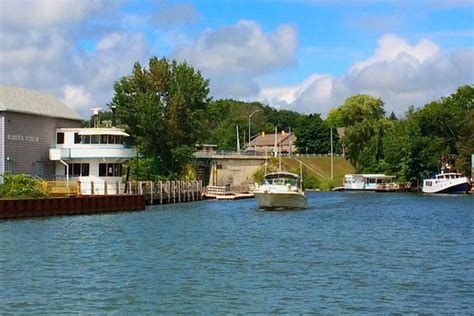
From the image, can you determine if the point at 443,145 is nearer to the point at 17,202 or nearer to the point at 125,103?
the point at 125,103

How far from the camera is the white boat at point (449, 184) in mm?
120188

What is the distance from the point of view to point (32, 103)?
76.2 m

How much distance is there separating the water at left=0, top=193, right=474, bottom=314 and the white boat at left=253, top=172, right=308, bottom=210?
10.8m

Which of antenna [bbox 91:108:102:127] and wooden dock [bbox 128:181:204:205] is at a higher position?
antenna [bbox 91:108:102:127]

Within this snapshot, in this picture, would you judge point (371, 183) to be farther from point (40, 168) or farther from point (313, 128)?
point (40, 168)

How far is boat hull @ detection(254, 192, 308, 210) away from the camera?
230 ft

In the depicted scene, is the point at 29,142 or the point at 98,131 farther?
the point at 98,131

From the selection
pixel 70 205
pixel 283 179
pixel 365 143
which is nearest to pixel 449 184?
pixel 365 143

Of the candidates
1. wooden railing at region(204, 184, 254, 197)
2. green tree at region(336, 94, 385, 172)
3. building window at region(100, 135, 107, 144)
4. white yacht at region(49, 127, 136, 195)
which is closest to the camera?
white yacht at region(49, 127, 136, 195)

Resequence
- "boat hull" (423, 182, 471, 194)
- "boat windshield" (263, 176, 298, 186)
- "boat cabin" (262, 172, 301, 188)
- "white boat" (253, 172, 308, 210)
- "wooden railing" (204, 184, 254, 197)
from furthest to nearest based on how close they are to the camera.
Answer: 1. "boat hull" (423, 182, 471, 194)
2. "wooden railing" (204, 184, 254, 197)
3. "boat windshield" (263, 176, 298, 186)
4. "boat cabin" (262, 172, 301, 188)
5. "white boat" (253, 172, 308, 210)

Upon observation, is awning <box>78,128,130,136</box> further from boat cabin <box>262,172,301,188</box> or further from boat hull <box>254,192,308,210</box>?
boat hull <box>254,192,308,210</box>

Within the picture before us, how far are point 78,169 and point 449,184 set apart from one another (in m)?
64.6

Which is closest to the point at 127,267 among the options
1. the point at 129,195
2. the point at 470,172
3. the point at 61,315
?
the point at 61,315

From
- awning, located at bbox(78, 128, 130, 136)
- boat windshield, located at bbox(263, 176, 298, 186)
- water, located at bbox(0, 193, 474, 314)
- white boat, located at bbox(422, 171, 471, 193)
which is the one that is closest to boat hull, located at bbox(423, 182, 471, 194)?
white boat, located at bbox(422, 171, 471, 193)
